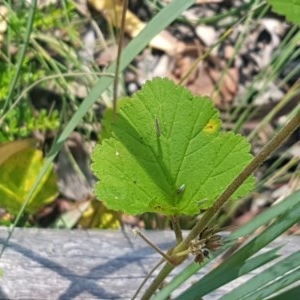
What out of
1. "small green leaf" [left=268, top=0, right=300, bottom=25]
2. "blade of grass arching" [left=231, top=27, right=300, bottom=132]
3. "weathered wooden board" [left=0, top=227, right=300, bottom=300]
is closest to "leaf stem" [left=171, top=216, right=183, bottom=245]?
"small green leaf" [left=268, top=0, right=300, bottom=25]

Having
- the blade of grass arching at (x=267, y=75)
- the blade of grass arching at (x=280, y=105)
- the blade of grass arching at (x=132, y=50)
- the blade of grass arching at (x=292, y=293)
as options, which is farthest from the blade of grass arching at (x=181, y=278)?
the blade of grass arching at (x=267, y=75)

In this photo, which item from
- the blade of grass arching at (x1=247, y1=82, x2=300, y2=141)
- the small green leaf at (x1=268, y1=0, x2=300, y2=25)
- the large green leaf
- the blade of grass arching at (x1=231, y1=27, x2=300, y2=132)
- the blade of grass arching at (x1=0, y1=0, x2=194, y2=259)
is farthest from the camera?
the blade of grass arching at (x1=231, y1=27, x2=300, y2=132)

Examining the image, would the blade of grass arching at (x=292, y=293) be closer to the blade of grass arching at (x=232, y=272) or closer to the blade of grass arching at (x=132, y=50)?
the blade of grass arching at (x=232, y=272)

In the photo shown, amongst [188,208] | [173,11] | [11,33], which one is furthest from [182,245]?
[11,33]

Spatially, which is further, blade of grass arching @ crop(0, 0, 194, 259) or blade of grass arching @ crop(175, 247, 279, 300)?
blade of grass arching @ crop(0, 0, 194, 259)

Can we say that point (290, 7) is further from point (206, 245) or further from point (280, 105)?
point (280, 105)

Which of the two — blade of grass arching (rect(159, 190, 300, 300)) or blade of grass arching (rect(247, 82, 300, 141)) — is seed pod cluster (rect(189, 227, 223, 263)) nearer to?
blade of grass arching (rect(159, 190, 300, 300))
